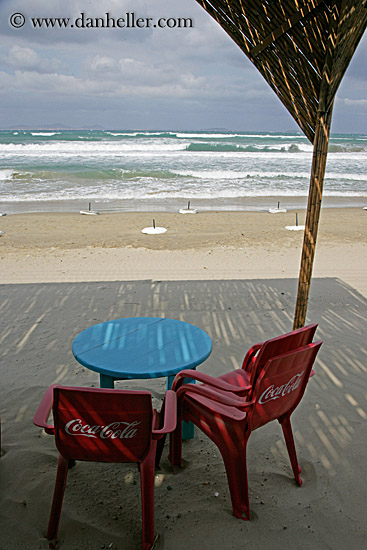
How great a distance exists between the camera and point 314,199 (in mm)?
2941

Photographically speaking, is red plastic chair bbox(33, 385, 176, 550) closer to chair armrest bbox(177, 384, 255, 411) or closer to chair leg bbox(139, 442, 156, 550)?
chair leg bbox(139, 442, 156, 550)

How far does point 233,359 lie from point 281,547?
1778 mm

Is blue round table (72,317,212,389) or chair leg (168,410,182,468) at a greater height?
blue round table (72,317,212,389)

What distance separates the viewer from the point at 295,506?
2037 millimetres

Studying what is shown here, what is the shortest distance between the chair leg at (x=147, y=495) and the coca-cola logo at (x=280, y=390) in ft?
1.67

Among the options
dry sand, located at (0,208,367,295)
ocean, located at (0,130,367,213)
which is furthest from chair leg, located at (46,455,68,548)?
ocean, located at (0,130,367,213)

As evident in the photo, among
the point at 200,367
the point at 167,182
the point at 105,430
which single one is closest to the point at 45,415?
the point at 105,430

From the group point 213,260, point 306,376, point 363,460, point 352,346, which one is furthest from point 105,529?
point 213,260

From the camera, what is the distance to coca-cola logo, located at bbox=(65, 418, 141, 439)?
166 cm

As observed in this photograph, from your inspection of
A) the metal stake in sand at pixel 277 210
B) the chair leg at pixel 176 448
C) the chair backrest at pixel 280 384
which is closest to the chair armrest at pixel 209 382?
the chair backrest at pixel 280 384

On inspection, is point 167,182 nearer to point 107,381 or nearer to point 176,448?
point 107,381

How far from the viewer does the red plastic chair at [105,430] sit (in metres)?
1.61

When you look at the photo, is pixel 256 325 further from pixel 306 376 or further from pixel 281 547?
pixel 281 547

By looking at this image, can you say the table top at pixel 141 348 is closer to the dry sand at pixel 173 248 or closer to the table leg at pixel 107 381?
the table leg at pixel 107 381
